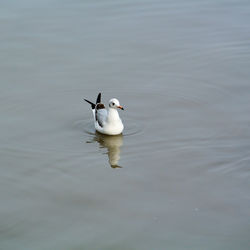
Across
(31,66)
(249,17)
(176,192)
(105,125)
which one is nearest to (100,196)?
(176,192)

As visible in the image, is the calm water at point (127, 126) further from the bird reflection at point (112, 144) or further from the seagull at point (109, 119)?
the seagull at point (109, 119)

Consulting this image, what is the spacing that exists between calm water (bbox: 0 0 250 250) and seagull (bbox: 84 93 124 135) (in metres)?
0.15

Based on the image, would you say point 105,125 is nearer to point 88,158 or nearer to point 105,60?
point 88,158

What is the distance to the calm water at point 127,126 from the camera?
23.0 ft

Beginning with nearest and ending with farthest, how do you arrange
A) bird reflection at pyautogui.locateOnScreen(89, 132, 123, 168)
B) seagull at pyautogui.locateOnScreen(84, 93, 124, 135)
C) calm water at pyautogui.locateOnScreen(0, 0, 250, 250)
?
calm water at pyautogui.locateOnScreen(0, 0, 250, 250), bird reflection at pyautogui.locateOnScreen(89, 132, 123, 168), seagull at pyautogui.locateOnScreen(84, 93, 124, 135)

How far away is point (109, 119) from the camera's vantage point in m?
9.80

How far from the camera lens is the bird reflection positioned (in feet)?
29.4

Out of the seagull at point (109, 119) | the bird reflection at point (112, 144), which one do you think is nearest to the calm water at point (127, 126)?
the bird reflection at point (112, 144)

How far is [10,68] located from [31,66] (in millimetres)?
407

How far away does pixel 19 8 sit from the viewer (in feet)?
51.2

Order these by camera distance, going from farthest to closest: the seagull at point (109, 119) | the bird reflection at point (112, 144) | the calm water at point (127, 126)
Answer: the seagull at point (109, 119) → the bird reflection at point (112, 144) → the calm water at point (127, 126)

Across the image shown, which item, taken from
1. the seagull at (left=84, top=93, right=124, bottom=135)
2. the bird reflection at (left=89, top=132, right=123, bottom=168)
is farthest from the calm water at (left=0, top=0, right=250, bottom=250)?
the seagull at (left=84, top=93, right=124, bottom=135)

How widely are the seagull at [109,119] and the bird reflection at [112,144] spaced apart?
0.29ft

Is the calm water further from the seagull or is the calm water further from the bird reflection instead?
the seagull
